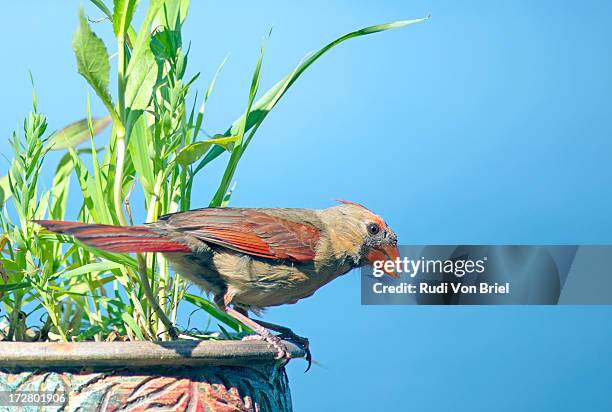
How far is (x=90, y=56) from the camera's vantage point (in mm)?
1795

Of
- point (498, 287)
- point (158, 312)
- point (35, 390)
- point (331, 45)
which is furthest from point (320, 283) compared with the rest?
point (498, 287)

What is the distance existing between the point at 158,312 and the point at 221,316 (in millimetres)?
318

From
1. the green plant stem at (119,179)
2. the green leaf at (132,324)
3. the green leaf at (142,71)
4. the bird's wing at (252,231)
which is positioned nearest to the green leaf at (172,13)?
the green leaf at (142,71)

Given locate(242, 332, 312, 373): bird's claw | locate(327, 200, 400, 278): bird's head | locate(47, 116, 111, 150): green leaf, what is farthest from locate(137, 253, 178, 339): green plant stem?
locate(47, 116, 111, 150): green leaf

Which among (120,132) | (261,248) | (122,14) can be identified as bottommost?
(261,248)

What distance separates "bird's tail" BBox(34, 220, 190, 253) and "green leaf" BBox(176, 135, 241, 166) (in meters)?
0.16

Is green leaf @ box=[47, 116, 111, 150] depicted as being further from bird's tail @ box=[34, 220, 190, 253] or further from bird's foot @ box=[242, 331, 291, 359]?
bird's foot @ box=[242, 331, 291, 359]

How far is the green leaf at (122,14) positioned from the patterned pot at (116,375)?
0.67m

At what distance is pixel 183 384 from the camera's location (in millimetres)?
1765

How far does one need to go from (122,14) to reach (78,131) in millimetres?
605

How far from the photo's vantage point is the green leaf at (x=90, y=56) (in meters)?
1.78

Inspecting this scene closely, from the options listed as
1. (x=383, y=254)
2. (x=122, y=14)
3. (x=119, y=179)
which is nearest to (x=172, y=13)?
(x=122, y=14)

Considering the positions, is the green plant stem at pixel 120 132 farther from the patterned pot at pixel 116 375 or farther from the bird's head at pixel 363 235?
the bird's head at pixel 363 235

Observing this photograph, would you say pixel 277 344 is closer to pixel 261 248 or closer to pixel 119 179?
pixel 261 248
